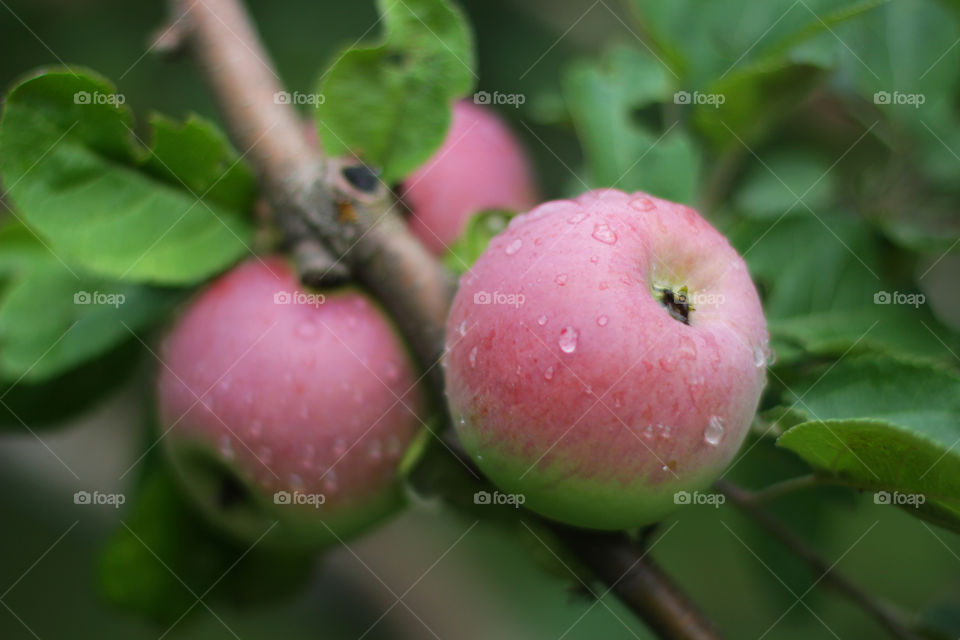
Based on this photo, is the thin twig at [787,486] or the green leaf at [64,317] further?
the green leaf at [64,317]

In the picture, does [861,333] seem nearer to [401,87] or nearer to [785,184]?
[785,184]

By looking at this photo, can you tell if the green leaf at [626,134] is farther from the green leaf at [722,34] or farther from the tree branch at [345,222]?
the tree branch at [345,222]

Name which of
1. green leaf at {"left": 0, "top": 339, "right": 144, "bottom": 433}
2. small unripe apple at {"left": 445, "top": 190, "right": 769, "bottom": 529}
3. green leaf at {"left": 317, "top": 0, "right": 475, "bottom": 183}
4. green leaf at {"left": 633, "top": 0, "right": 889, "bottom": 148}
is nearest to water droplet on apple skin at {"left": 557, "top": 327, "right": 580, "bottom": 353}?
small unripe apple at {"left": 445, "top": 190, "right": 769, "bottom": 529}

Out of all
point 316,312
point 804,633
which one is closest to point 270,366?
point 316,312

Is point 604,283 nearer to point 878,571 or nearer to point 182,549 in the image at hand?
point 182,549

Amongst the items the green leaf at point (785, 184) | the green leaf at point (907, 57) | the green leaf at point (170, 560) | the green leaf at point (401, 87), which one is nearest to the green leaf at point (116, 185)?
the green leaf at point (401, 87)

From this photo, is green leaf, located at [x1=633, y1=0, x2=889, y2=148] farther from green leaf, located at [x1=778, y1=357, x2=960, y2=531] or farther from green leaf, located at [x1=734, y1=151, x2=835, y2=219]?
green leaf, located at [x1=778, y1=357, x2=960, y2=531]
